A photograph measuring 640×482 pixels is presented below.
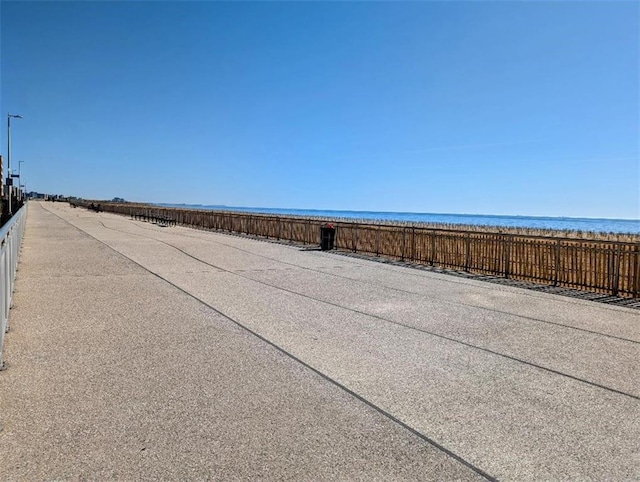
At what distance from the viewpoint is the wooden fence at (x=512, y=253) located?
10758mm

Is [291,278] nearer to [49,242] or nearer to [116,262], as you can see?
[116,262]

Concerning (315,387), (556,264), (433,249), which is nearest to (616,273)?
(556,264)

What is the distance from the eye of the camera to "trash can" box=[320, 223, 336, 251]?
19.8m

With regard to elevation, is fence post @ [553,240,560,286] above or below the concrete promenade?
above

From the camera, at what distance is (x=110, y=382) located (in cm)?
487

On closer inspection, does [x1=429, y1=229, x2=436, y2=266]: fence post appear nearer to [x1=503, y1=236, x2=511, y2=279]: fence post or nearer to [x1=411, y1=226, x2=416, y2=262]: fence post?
[x1=411, y1=226, x2=416, y2=262]: fence post

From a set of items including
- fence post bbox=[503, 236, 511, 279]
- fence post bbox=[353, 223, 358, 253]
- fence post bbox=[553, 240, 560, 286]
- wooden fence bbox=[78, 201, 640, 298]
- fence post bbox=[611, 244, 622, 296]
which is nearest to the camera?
fence post bbox=[611, 244, 622, 296]

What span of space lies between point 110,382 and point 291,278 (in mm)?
7486

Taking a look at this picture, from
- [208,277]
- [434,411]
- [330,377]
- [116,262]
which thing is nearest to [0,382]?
[330,377]

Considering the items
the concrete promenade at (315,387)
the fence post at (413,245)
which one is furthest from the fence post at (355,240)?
the concrete promenade at (315,387)

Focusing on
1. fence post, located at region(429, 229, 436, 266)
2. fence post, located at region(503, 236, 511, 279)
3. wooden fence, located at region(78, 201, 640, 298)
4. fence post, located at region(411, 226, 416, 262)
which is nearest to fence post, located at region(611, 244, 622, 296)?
wooden fence, located at region(78, 201, 640, 298)

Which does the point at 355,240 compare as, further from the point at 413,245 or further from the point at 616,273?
the point at 616,273

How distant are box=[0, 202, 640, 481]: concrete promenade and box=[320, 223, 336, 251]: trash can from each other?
32.2 ft

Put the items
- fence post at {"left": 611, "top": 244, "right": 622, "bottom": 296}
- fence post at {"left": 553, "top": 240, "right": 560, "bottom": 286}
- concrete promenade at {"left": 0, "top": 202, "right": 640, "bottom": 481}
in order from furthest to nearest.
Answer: fence post at {"left": 553, "top": 240, "right": 560, "bottom": 286}, fence post at {"left": 611, "top": 244, "right": 622, "bottom": 296}, concrete promenade at {"left": 0, "top": 202, "right": 640, "bottom": 481}
